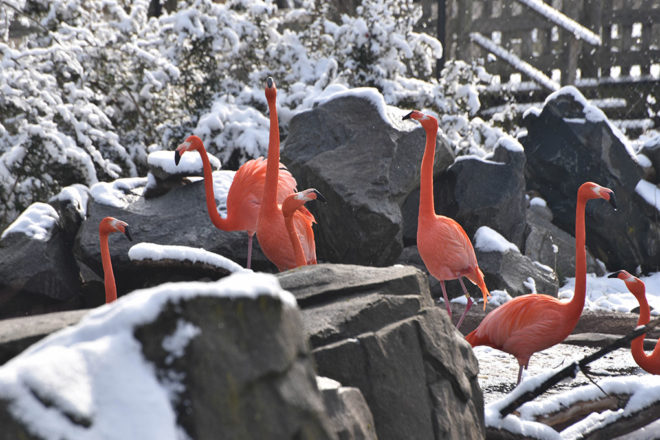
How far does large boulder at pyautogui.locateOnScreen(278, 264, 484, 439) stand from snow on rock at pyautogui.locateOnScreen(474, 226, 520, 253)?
3.50m

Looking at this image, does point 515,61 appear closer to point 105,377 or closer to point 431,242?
point 431,242

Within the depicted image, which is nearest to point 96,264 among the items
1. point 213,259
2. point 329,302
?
point 213,259

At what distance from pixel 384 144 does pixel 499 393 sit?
7.92 feet

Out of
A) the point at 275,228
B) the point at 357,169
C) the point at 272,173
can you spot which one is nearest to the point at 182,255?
the point at 275,228

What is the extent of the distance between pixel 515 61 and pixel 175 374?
869cm

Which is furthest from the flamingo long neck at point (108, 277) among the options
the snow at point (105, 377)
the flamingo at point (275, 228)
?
the snow at point (105, 377)

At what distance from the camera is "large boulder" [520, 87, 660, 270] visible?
7.56 metres

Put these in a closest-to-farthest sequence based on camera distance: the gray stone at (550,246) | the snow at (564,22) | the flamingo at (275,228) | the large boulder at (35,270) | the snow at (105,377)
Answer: the snow at (105,377)
the flamingo at (275,228)
the large boulder at (35,270)
the gray stone at (550,246)
the snow at (564,22)

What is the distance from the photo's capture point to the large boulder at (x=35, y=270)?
5.06 metres

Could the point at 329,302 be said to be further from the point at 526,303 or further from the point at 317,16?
the point at 317,16

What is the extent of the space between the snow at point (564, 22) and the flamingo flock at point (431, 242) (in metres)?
5.16

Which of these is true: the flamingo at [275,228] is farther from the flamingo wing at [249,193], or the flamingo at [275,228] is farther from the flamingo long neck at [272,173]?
the flamingo wing at [249,193]

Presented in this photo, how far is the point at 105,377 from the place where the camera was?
4.30 feet

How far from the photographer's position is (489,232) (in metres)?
6.20
